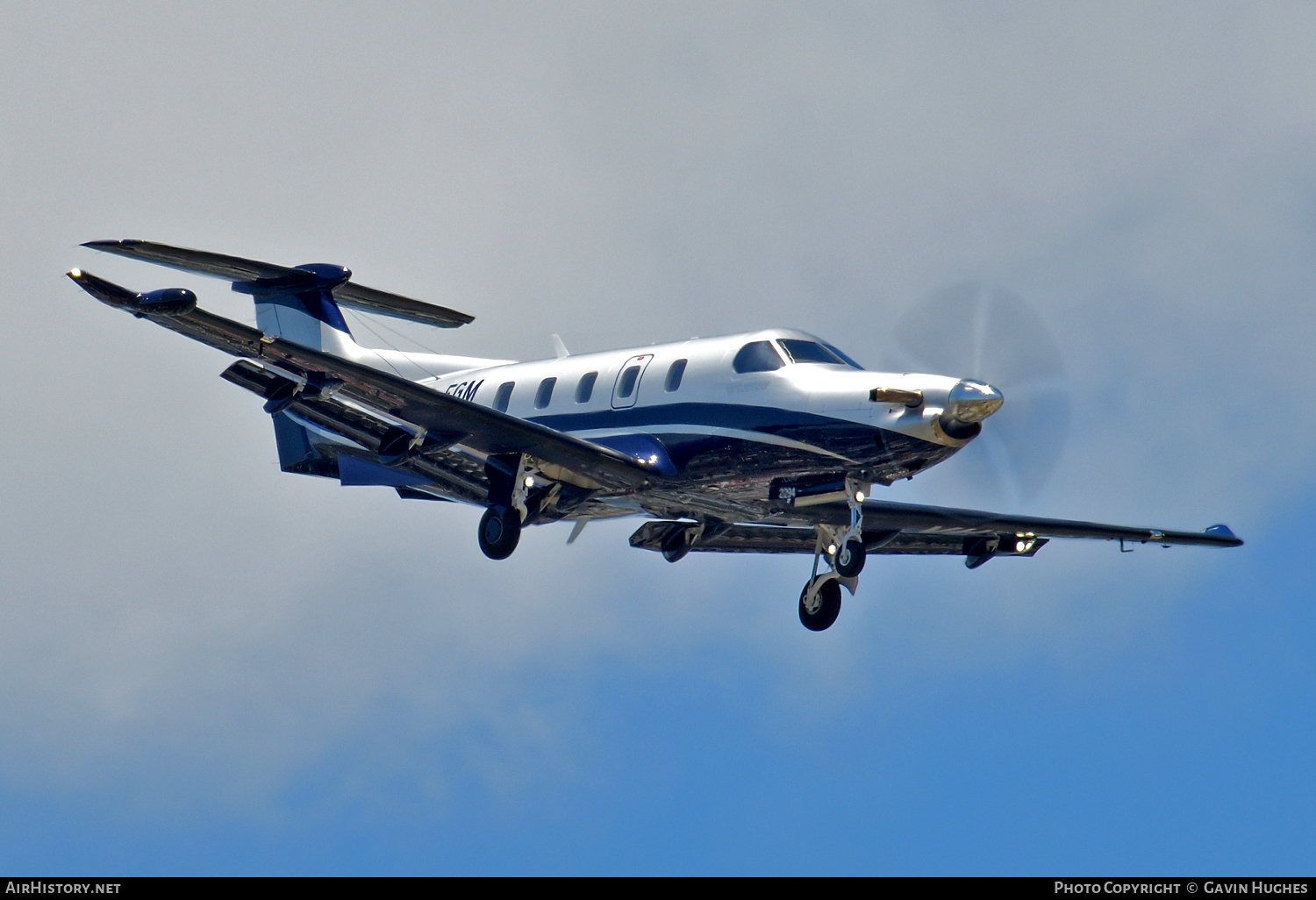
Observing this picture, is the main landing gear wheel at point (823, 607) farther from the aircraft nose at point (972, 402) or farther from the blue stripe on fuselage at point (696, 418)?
the aircraft nose at point (972, 402)

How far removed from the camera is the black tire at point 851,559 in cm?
2408

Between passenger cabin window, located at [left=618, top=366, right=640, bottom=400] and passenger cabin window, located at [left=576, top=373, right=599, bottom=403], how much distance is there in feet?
2.04

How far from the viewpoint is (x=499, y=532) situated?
81.7 feet

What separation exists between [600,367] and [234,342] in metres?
6.25

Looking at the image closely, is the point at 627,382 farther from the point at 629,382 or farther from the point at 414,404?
the point at 414,404

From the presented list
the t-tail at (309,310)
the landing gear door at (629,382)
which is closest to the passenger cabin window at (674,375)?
the landing gear door at (629,382)

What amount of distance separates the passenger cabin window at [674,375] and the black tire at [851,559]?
147 inches

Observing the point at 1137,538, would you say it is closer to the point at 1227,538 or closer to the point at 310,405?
the point at 1227,538

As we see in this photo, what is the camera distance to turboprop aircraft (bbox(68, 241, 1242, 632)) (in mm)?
22906

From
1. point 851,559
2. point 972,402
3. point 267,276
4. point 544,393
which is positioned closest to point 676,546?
point 544,393

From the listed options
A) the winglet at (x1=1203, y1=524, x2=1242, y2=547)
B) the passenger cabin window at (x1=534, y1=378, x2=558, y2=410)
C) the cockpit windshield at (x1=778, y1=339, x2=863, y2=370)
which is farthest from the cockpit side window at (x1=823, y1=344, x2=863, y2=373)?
the winglet at (x1=1203, y1=524, x2=1242, y2=547)

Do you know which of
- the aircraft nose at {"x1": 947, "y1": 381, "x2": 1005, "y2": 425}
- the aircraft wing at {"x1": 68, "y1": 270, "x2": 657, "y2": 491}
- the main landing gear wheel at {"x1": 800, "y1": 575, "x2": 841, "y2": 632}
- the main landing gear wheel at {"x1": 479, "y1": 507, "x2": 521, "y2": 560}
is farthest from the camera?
the main landing gear wheel at {"x1": 800, "y1": 575, "x2": 841, "y2": 632}

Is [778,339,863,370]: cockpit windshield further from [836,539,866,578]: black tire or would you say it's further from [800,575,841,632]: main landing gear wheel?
[800,575,841,632]: main landing gear wheel
